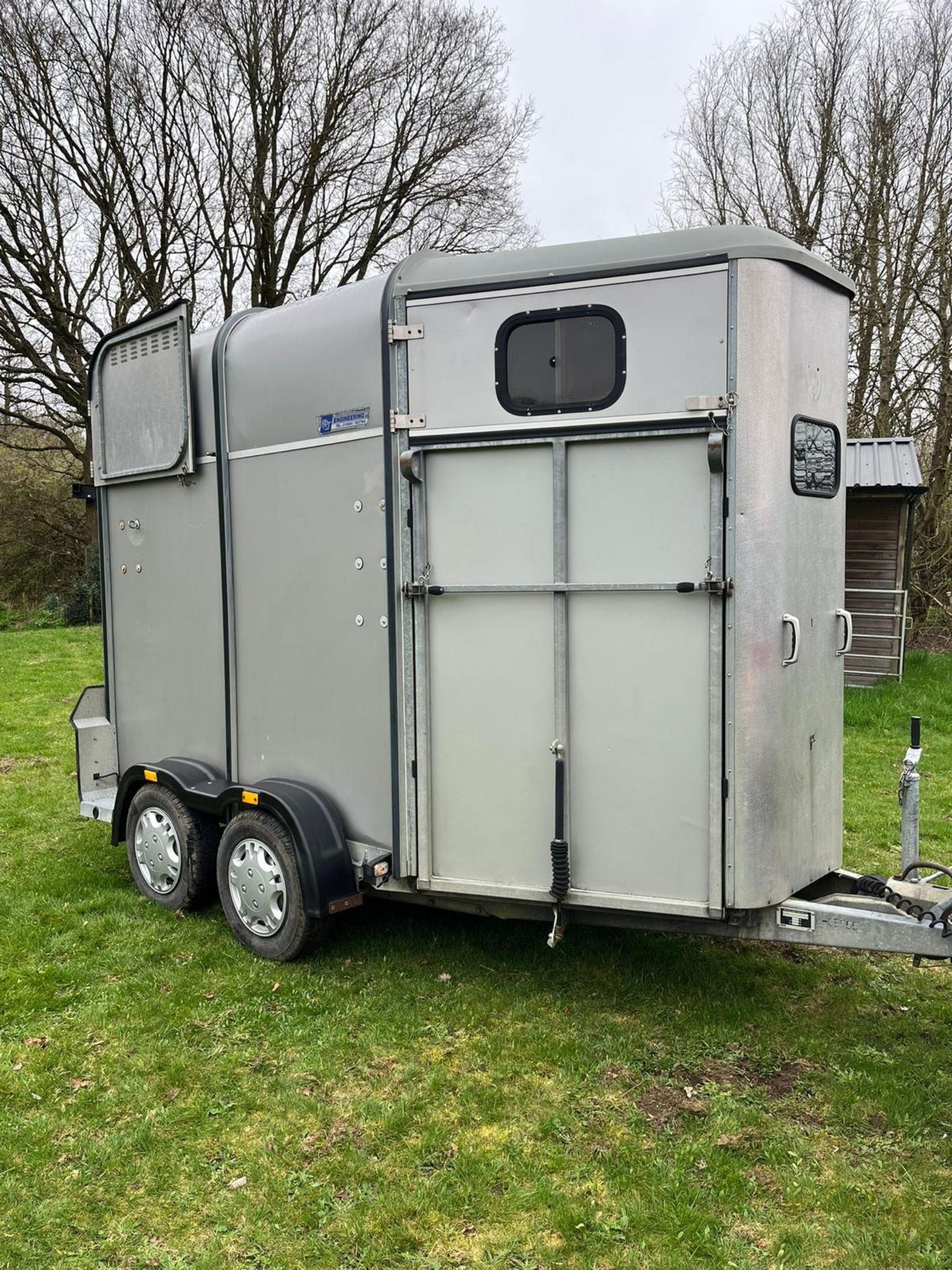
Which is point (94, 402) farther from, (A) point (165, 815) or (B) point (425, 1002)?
(B) point (425, 1002)

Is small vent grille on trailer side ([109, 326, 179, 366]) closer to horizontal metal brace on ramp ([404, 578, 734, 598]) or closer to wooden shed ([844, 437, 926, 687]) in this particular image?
horizontal metal brace on ramp ([404, 578, 734, 598])

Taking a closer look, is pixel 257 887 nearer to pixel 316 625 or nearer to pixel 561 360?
pixel 316 625

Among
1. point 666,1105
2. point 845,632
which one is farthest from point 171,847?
point 845,632

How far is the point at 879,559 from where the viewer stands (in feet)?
48.3

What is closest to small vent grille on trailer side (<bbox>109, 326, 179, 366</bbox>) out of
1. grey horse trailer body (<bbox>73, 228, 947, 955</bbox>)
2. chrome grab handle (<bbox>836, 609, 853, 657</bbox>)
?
grey horse trailer body (<bbox>73, 228, 947, 955</bbox>)

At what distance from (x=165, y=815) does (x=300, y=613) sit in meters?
1.62

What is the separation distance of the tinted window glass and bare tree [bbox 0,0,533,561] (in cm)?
1839

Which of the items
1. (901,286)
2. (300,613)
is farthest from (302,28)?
(300,613)

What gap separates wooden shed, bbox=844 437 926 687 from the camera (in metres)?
14.3

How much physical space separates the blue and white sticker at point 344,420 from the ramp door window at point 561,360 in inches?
A: 28.0

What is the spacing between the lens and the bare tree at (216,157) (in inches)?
786

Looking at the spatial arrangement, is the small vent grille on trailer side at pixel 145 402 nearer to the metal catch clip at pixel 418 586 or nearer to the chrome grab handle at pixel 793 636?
the metal catch clip at pixel 418 586

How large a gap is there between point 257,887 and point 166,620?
1.79m

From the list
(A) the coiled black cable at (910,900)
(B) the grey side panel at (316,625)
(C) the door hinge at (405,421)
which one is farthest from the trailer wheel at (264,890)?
(A) the coiled black cable at (910,900)
